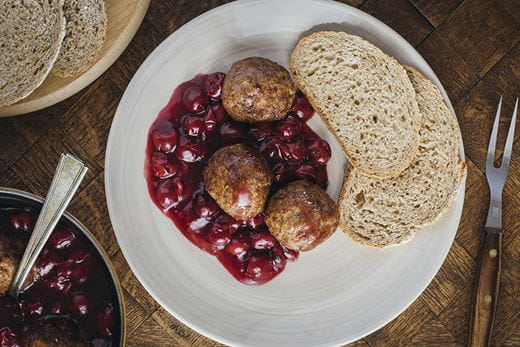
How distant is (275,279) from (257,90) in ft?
2.56

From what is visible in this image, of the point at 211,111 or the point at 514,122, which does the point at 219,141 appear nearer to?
the point at 211,111

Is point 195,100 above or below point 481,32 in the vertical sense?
below

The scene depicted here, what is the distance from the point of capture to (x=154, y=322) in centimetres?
266

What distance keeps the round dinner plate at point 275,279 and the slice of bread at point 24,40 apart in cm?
35

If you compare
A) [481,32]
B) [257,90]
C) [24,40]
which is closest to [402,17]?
[481,32]

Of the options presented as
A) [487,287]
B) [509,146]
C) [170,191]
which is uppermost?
[509,146]

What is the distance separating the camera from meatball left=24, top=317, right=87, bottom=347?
2.08m

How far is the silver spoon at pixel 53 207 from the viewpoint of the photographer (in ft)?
6.99

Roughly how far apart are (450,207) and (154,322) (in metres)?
1.30

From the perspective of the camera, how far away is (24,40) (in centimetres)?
239

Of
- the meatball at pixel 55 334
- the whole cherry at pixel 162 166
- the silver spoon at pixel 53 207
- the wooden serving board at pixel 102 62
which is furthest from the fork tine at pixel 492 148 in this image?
the meatball at pixel 55 334

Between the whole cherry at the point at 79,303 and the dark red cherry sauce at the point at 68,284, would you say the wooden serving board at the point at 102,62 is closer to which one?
the dark red cherry sauce at the point at 68,284

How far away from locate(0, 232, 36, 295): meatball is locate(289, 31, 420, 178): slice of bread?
1.23 meters

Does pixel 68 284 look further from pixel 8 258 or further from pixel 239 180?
pixel 239 180
